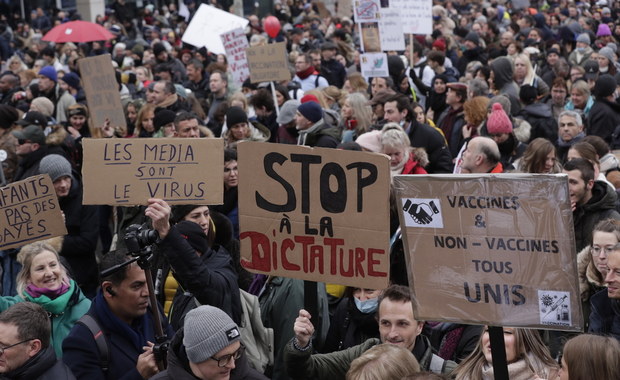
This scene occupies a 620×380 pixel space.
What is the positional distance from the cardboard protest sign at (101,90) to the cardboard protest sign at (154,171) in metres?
4.17

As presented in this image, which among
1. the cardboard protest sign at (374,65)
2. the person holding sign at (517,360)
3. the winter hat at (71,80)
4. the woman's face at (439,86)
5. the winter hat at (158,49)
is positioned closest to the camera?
the person holding sign at (517,360)

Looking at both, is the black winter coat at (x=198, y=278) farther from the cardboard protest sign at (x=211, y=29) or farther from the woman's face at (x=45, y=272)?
the cardboard protest sign at (x=211, y=29)

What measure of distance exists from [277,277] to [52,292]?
3.93 feet

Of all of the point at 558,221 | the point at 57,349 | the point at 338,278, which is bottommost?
the point at 57,349

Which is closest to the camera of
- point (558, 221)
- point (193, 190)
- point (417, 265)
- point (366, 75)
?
point (558, 221)

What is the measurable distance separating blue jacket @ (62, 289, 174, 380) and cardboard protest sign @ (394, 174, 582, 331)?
141cm

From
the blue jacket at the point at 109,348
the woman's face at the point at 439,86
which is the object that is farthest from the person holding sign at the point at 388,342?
the woman's face at the point at 439,86

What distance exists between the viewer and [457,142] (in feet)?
31.8

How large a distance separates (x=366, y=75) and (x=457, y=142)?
1937mm

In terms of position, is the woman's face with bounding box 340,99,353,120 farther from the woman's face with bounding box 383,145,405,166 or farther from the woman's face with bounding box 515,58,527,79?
the woman's face with bounding box 515,58,527,79

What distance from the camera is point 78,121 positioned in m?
10.1

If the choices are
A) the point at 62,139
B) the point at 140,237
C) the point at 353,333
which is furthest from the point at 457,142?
the point at 140,237

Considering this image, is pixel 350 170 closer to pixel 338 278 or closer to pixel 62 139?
pixel 338 278

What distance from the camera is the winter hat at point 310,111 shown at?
27.5 feet
